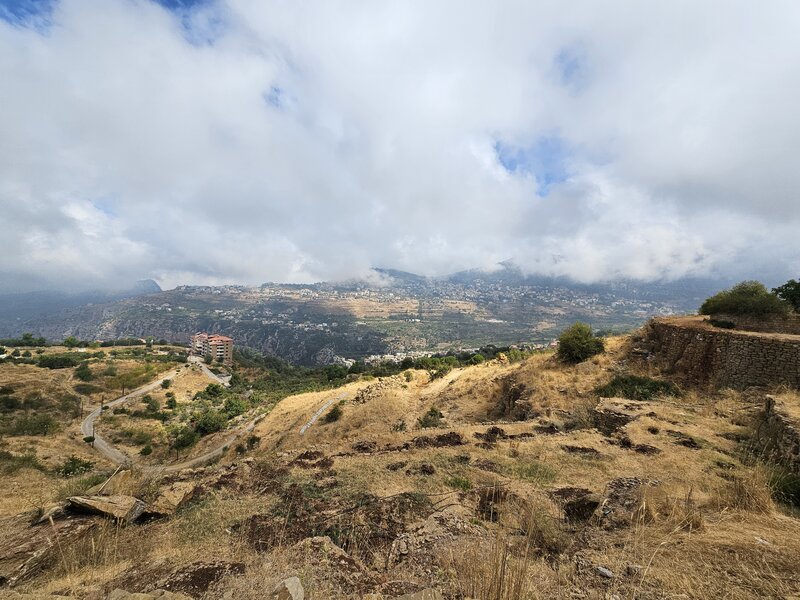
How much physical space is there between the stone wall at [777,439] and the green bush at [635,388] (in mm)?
5531

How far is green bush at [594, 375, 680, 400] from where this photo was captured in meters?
15.7

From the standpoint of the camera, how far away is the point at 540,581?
13.2ft

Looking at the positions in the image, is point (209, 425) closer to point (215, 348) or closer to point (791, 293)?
point (791, 293)

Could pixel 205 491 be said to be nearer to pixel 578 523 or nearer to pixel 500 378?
pixel 578 523

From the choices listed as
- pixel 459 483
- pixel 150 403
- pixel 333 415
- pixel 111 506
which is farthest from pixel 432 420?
pixel 150 403

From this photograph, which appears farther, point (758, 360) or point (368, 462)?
point (758, 360)

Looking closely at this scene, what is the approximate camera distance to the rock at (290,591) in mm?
3635

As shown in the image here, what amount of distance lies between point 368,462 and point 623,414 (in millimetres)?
9293

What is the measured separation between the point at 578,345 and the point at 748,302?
8570mm

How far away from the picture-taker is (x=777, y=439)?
8.63 metres

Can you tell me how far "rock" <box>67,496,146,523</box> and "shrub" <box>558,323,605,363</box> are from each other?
21655 mm

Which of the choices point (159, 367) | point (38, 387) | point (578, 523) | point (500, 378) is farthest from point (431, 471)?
point (159, 367)

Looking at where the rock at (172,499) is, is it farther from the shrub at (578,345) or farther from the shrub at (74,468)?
the shrub at (74,468)

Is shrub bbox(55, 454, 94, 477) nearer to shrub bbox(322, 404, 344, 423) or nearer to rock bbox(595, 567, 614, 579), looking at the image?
shrub bbox(322, 404, 344, 423)
